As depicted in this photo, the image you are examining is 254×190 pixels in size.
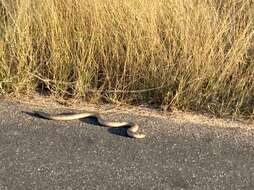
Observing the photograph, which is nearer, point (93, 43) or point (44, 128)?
point (44, 128)

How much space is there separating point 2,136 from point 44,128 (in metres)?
0.35

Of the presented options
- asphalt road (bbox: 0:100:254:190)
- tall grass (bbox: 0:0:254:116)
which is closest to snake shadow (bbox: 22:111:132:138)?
asphalt road (bbox: 0:100:254:190)

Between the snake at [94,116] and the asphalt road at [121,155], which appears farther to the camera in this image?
the snake at [94,116]

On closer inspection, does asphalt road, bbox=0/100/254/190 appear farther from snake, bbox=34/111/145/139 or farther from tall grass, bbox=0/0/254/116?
tall grass, bbox=0/0/254/116

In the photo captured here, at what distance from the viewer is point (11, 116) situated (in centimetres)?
448

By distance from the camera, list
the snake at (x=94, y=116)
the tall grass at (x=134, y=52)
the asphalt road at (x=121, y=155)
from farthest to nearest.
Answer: the tall grass at (x=134, y=52) → the snake at (x=94, y=116) → the asphalt road at (x=121, y=155)

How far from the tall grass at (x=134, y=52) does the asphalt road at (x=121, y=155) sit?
0.44m

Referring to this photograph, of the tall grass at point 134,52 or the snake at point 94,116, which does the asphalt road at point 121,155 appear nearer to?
the snake at point 94,116

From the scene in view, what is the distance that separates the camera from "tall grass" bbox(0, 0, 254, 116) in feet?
16.1

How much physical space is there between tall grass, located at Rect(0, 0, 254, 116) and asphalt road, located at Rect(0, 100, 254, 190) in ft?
1.45

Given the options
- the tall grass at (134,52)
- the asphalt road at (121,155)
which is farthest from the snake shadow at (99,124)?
the tall grass at (134,52)

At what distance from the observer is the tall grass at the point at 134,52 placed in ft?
16.1

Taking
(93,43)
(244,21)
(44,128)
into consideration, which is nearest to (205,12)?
(244,21)

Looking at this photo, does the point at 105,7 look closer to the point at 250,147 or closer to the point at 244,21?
the point at 244,21
